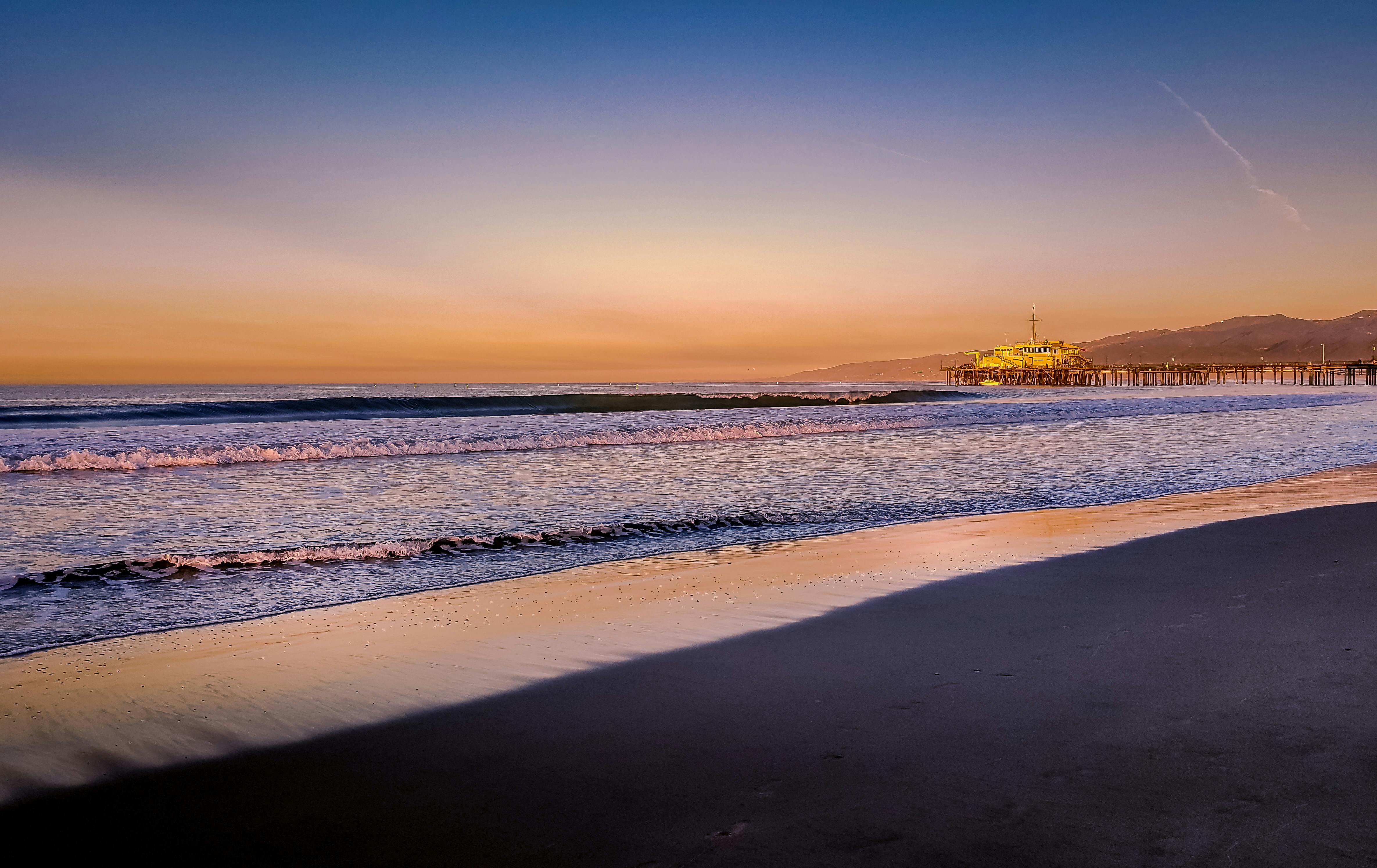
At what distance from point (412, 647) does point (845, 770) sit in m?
2.91

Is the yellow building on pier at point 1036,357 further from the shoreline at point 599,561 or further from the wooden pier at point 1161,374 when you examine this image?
the shoreline at point 599,561

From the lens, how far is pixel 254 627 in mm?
5398

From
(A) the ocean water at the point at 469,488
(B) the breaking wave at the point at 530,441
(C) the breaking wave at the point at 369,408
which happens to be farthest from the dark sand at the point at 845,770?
(C) the breaking wave at the point at 369,408

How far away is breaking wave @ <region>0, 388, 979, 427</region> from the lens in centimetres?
3419

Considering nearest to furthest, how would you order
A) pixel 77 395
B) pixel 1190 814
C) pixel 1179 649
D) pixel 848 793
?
pixel 1190 814, pixel 848 793, pixel 1179 649, pixel 77 395

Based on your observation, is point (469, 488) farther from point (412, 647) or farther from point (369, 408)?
point (369, 408)

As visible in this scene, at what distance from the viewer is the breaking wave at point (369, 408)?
34188 mm

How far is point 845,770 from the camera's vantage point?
2.89 meters

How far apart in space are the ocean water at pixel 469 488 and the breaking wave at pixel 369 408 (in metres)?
0.94

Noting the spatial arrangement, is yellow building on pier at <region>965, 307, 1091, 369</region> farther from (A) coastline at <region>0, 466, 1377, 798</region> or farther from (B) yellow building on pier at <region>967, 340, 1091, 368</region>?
(A) coastline at <region>0, 466, 1377, 798</region>

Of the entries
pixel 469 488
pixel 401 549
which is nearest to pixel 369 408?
pixel 469 488

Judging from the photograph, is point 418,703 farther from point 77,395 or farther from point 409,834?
point 77,395

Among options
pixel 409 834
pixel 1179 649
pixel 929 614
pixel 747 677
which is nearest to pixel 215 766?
pixel 409 834

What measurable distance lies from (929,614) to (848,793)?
2.71 meters
